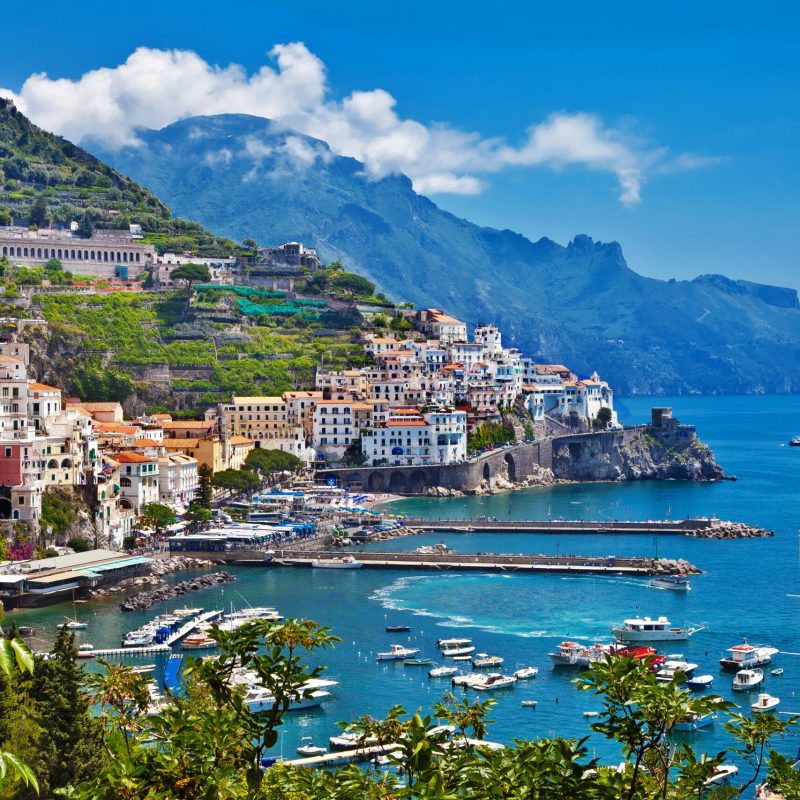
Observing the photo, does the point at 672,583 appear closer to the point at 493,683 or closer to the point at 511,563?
the point at 511,563

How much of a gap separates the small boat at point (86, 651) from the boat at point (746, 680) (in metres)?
17.4

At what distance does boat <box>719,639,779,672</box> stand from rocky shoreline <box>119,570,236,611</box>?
19.2 metres

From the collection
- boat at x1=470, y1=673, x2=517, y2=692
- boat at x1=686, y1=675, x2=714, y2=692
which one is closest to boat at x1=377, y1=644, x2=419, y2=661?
boat at x1=470, y1=673, x2=517, y2=692

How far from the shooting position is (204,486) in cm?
6362

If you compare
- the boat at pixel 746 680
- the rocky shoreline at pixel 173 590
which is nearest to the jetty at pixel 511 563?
the rocky shoreline at pixel 173 590

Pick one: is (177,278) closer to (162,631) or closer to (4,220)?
(4,220)

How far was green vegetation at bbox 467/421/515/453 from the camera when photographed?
85.6m

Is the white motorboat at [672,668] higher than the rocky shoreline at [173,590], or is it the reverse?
the rocky shoreline at [173,590]

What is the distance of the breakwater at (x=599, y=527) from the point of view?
6438cm

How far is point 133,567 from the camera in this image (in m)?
50.8

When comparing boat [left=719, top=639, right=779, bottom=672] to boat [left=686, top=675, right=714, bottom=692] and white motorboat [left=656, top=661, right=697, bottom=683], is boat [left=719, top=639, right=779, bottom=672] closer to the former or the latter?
white motorboat [left=656, top=661, right=697, bottom=683]

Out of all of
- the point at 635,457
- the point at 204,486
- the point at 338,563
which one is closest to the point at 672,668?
the point at 338,563

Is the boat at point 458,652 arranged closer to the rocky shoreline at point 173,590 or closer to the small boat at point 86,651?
the small boat at point 86,651

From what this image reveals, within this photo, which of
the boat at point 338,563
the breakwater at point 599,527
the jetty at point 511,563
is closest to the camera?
the jetty at point 511,563
